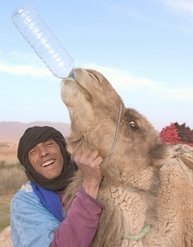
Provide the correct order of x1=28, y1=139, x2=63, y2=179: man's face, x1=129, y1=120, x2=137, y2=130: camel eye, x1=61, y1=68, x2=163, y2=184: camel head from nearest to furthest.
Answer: x1=61, y1=68, x2=163, y2=184: camel head, x1=129, y1=120, x2=137, y2=130: camel eye, x1=28, y1=139, x2=63, y2=179: man's face

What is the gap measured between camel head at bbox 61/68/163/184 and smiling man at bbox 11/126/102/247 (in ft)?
0.28

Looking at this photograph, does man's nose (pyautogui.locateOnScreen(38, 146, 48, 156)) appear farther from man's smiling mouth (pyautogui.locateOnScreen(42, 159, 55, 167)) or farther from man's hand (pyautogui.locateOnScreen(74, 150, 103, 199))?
man's hand (pyautogui.locateOnScreen(74, 150, 103, 199))

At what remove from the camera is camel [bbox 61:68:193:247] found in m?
3.50

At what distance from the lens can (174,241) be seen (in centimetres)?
349

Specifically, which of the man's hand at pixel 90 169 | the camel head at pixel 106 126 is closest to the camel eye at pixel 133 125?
the camel head at pixel 106 126

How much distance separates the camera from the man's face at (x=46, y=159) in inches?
162

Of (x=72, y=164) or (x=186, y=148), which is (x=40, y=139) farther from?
(x=186, y=148)

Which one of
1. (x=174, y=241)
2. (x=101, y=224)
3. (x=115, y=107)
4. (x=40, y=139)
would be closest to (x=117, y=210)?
(x=101, y=224)

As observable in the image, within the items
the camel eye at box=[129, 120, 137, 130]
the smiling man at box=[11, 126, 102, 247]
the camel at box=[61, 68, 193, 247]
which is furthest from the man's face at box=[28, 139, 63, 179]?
the camel eye at box=[129, 120, 137, 130]

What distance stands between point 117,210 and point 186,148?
0.59m

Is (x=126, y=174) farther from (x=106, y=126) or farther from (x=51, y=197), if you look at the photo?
(x=51, y=197)

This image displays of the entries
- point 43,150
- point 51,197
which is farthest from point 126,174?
point 43,150

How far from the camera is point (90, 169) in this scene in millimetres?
3541

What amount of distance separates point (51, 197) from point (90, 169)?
618 mm
